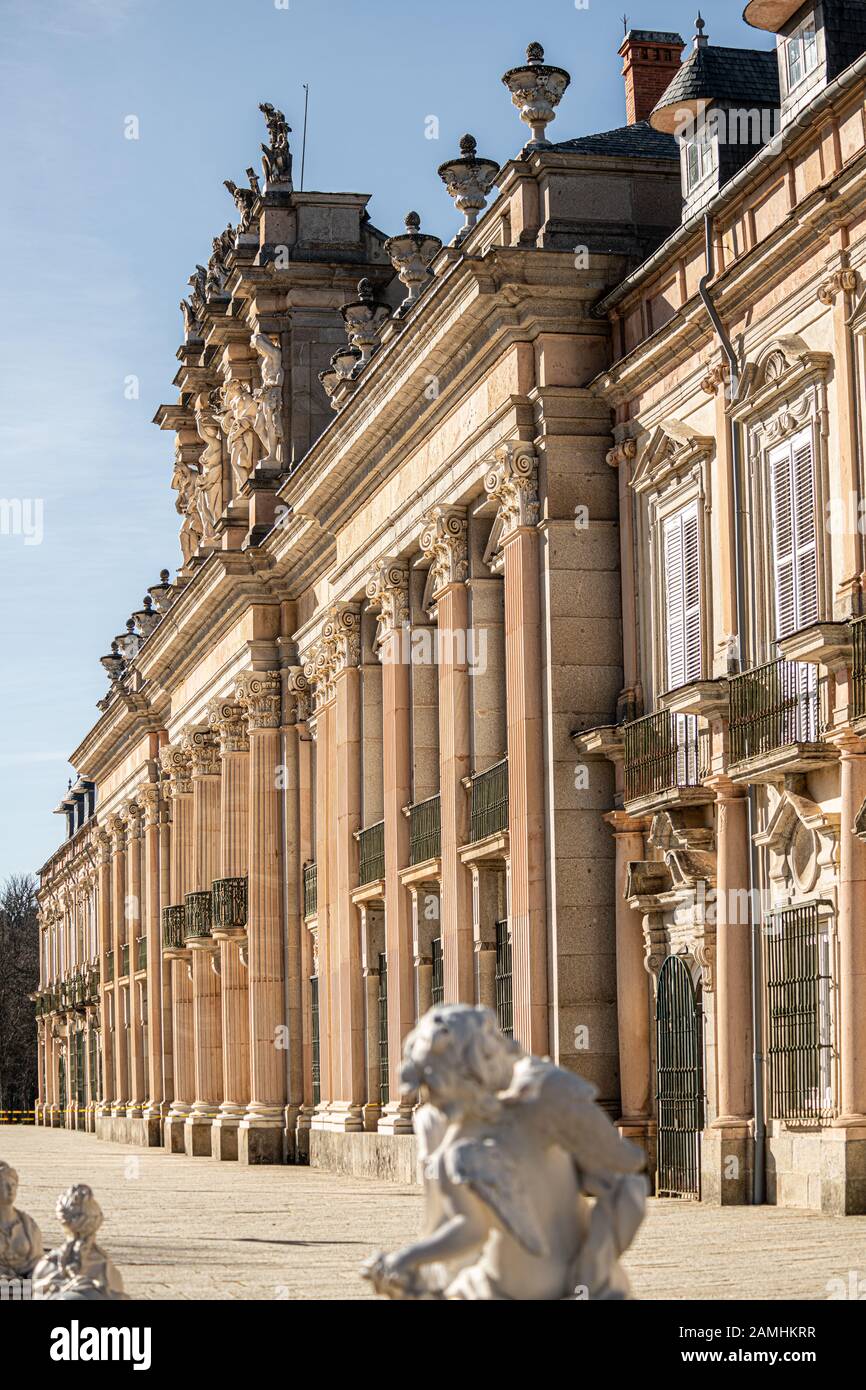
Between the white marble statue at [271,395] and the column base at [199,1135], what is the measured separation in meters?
13.0

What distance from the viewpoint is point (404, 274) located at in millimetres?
30953

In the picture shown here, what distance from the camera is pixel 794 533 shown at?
68.2ft

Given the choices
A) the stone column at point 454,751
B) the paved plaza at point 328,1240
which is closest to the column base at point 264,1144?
the paved plaza at point 328,1240

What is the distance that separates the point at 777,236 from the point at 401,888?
1301cm

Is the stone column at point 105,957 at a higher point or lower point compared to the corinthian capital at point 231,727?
lower

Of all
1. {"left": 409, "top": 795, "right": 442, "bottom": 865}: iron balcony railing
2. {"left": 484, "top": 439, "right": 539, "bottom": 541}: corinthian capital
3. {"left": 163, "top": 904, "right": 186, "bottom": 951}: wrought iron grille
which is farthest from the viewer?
{"left": 163, "top": 904, "right": 186, "bottom": 951}: wrought iron grille

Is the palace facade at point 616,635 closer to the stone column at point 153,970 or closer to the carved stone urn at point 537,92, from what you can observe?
the carved stone urn at point 537,92

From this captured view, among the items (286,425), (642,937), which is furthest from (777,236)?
(286,425)

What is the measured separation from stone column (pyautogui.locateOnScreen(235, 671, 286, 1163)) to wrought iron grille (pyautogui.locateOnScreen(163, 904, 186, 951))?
744cm

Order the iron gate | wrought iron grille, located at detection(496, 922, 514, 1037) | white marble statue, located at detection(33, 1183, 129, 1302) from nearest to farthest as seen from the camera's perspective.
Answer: white marble statue, located at detection(33, 1183, 129, 1302), the iron gate, wrought iron grille, located at detection(496, 922, 514, 1037)

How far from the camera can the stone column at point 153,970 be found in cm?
5309

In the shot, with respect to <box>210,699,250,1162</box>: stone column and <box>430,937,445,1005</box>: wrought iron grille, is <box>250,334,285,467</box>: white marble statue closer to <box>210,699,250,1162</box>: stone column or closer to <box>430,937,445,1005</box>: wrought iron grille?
<box>210,699,250,1162</box>: stone column

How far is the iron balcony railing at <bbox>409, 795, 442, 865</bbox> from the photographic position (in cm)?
2991

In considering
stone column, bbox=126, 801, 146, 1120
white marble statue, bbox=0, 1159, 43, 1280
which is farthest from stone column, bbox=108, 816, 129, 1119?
white marble statue, bbox=0, 1159, 43, 1280
